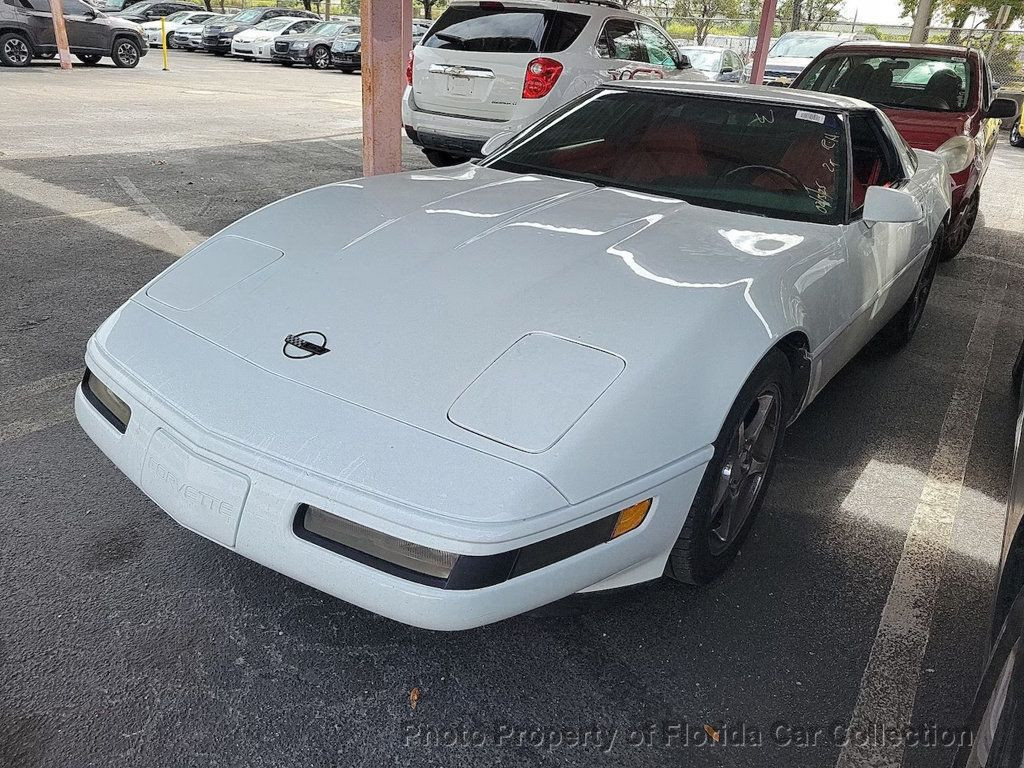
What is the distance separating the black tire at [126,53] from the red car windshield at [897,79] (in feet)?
52.3

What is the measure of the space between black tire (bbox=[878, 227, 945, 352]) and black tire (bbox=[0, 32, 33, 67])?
17.6 m

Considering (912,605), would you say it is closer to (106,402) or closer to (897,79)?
(106,402)

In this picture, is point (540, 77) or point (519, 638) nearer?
point (519, 638)

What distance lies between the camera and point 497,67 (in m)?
7.55

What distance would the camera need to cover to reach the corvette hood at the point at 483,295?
6.29ft

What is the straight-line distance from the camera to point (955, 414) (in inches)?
152

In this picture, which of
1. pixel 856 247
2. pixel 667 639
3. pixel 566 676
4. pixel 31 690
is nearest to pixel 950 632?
pixel 667 639

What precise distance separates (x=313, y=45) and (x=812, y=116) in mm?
22203

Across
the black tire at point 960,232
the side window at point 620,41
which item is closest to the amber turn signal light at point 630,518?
the black tire at point 960,232

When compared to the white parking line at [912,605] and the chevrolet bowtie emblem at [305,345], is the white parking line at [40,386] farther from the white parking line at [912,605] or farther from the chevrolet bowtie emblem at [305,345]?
the white parking line at [912,605]

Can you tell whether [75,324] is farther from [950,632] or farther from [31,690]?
[950,632]

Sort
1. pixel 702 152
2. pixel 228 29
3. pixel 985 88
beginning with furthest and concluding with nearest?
pixel 228 29 → pixel 985 88 → pixel 702 152

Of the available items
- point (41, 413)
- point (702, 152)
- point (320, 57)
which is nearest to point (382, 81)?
point (702, 152)

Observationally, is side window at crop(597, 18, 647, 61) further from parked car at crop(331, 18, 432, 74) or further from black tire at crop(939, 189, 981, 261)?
parked car at crop(331, 18, 432, 74)
